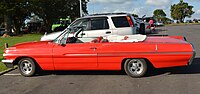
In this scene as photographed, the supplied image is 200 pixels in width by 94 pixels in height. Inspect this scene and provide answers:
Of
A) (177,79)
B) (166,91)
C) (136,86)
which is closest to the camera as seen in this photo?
(166,91)

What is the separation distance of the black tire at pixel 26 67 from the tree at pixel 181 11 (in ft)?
270

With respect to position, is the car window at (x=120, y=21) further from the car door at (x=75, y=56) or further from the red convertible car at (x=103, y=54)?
the car door at (x=75, y=56)

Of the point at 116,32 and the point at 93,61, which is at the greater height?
the point at 116,32

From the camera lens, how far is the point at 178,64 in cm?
747

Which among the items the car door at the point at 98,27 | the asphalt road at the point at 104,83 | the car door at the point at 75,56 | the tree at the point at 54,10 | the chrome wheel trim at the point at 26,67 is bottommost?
the asphalt road at the point at 104,83

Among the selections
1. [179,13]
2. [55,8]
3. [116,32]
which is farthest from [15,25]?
[179,13]

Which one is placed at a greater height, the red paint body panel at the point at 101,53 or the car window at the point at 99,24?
the car window at the point at 99,24

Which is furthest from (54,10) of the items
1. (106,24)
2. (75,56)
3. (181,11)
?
(181,11)

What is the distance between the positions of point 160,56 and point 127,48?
33.0 inches

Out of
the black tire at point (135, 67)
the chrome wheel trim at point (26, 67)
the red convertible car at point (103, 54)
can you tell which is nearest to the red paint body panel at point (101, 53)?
the red convertible car at point (103, 54)

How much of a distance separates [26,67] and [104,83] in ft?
8.55

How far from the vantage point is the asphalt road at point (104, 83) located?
21.5ft

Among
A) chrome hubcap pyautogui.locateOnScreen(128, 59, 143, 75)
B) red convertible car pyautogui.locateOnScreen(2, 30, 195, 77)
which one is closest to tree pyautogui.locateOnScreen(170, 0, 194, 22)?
red convertible car pyautogui.locateOnScreen(2, 30, 195, 77)

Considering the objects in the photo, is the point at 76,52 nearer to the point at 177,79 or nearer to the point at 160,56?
the point at 160,56
